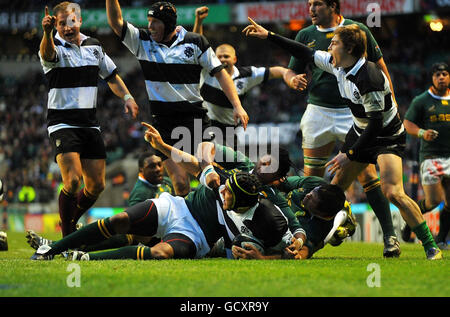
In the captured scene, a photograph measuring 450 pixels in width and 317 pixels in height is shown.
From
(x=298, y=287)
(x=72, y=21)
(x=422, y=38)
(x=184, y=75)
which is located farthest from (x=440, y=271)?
(x=422, y=38)

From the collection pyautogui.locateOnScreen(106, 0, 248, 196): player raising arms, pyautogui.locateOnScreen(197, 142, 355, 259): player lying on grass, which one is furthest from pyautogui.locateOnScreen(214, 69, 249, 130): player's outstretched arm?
pyautogui.locateOnScreen(197, 142, 355, 259): player lying on grass

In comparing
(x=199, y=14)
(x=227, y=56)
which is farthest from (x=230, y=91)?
(x=227, y=56)

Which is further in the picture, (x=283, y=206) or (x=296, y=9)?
(x=296, y=9)

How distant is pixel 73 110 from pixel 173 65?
1.19m

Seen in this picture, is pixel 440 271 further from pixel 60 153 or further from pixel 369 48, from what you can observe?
pixel 60 153

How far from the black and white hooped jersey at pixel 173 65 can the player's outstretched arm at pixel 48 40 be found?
2.63 ft

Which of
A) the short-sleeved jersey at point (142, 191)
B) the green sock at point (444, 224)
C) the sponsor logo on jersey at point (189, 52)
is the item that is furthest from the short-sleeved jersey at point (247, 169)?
the green sock at point (444, 224)

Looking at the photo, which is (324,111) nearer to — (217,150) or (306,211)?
(217,150)

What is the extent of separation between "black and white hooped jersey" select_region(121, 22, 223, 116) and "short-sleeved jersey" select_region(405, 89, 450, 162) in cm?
375

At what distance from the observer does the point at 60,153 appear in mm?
7465

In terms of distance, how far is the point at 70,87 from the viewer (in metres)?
7.71

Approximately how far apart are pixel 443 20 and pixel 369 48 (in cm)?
2325

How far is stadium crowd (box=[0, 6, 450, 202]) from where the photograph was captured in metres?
25.7

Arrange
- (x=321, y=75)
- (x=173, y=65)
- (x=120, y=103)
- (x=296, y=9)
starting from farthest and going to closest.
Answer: (x=120, y=103) → (x=296, y=9) → (x=321, y=75) → (x=173, y=65)
